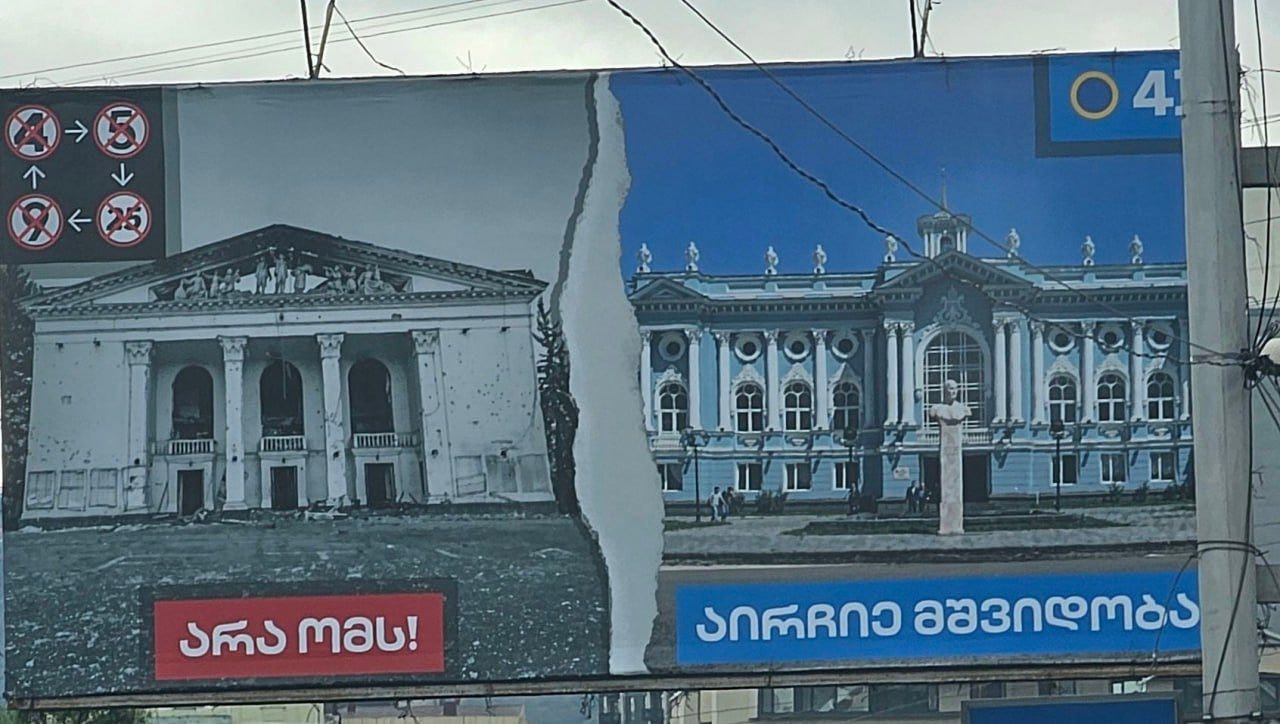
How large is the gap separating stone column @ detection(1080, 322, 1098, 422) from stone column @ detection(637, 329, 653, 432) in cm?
216

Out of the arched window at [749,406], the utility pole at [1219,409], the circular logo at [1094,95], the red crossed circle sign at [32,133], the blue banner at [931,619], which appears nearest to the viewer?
the utility pole at [1219,409]

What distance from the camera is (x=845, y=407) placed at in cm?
1120

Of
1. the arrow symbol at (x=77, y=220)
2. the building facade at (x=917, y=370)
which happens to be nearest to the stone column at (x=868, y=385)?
the building facade at (x=917, y=370)

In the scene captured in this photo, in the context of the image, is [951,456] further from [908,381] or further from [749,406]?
[749,406]

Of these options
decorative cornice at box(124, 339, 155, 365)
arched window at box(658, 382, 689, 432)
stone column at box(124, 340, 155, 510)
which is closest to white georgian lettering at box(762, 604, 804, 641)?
arched window at box(658, 382, 689, 432)

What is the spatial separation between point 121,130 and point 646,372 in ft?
9.50

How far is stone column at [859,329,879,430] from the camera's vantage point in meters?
11.2

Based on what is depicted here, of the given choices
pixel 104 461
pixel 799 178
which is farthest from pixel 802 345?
pixel 104 461

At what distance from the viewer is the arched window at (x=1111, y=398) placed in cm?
1120

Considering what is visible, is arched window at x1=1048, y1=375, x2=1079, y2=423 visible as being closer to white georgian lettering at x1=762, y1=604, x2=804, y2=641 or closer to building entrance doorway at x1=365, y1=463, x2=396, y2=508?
white georgian lettering at x1=762, y1=604, x2=804, y2=641

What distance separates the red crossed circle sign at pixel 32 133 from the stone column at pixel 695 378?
332 centimetres

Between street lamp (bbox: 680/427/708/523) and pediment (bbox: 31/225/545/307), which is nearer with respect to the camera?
street lamp (bbox: 680/427/708/523)

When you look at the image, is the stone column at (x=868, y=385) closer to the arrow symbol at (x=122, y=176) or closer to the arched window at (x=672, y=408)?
the arched window at (x=672, y=408)

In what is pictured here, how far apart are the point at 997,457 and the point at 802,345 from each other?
3.67ft
